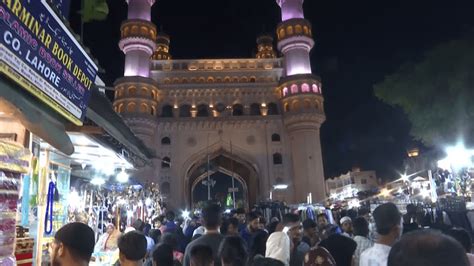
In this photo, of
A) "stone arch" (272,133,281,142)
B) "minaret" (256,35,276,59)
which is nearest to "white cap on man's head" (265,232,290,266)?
"stone arch" (272,133,281,142)

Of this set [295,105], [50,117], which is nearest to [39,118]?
[50,117]

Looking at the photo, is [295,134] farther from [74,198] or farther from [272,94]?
[74,198]

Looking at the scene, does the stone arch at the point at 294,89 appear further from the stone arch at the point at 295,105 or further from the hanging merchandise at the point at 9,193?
the hanging merchandise at the point at 9,193

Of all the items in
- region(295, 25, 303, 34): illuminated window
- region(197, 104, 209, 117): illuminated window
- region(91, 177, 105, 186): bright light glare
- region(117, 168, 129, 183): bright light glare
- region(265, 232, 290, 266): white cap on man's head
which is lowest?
region(265, 232, 290, 266): white cap on man's head

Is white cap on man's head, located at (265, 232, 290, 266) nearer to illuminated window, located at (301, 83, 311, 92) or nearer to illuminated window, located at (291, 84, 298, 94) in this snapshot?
illuminated window, located at (291, 84, 298, 94)

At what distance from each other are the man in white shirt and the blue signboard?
10.9 ft

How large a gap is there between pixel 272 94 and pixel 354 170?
33.5 m

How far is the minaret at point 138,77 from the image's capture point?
28.9m

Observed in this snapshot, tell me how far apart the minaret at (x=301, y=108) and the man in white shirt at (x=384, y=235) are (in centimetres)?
2554

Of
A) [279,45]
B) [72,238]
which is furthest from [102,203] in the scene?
[279,45]

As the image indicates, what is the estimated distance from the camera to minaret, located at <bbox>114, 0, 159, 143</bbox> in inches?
1139

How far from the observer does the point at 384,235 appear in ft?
9.93

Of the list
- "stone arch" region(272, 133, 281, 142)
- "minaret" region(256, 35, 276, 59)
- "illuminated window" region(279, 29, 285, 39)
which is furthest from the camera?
"minaret" region(256, 35, 276, 59)

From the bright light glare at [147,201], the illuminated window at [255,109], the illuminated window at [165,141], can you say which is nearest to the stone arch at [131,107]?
the illuminated window at [165,141]
